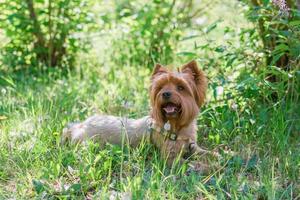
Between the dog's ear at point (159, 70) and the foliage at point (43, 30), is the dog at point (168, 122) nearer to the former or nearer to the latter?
the dog's ear at point (159, 70)

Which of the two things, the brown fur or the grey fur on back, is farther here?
the grey fur on back

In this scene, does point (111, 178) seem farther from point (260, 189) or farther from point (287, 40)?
point (287, 40)

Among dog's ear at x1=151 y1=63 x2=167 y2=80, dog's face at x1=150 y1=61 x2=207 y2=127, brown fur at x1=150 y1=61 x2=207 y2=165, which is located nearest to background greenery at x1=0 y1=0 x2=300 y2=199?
brown fur at x1=150 y1=61 x2=207 y2=165

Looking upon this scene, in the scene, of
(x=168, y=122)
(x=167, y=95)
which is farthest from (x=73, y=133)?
(x=167, y=95)

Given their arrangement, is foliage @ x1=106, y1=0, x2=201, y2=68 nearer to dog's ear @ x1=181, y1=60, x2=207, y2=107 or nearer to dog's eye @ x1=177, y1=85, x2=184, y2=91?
dog's ear @ x1=181, y1=60, x2=207, y2=107

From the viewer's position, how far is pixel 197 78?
4996mm

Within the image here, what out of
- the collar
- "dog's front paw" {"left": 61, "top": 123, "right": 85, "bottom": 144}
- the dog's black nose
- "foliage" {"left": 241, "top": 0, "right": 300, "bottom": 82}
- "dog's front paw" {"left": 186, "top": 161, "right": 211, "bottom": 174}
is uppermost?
"foliage" {"left": 241, "top": 0, "right": 300, "bottom": 82}

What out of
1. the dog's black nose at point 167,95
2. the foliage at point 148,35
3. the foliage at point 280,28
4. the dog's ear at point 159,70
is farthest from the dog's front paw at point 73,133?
the foliage at point 148,35

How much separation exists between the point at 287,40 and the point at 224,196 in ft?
5.37

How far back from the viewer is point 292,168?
450 centimetres

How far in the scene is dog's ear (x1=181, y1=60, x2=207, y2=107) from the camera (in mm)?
4977

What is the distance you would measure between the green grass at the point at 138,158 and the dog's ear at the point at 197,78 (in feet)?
1.47

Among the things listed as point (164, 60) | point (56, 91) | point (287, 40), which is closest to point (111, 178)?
point (287, 40)

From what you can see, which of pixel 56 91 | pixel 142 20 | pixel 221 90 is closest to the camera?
pixel 221 90
